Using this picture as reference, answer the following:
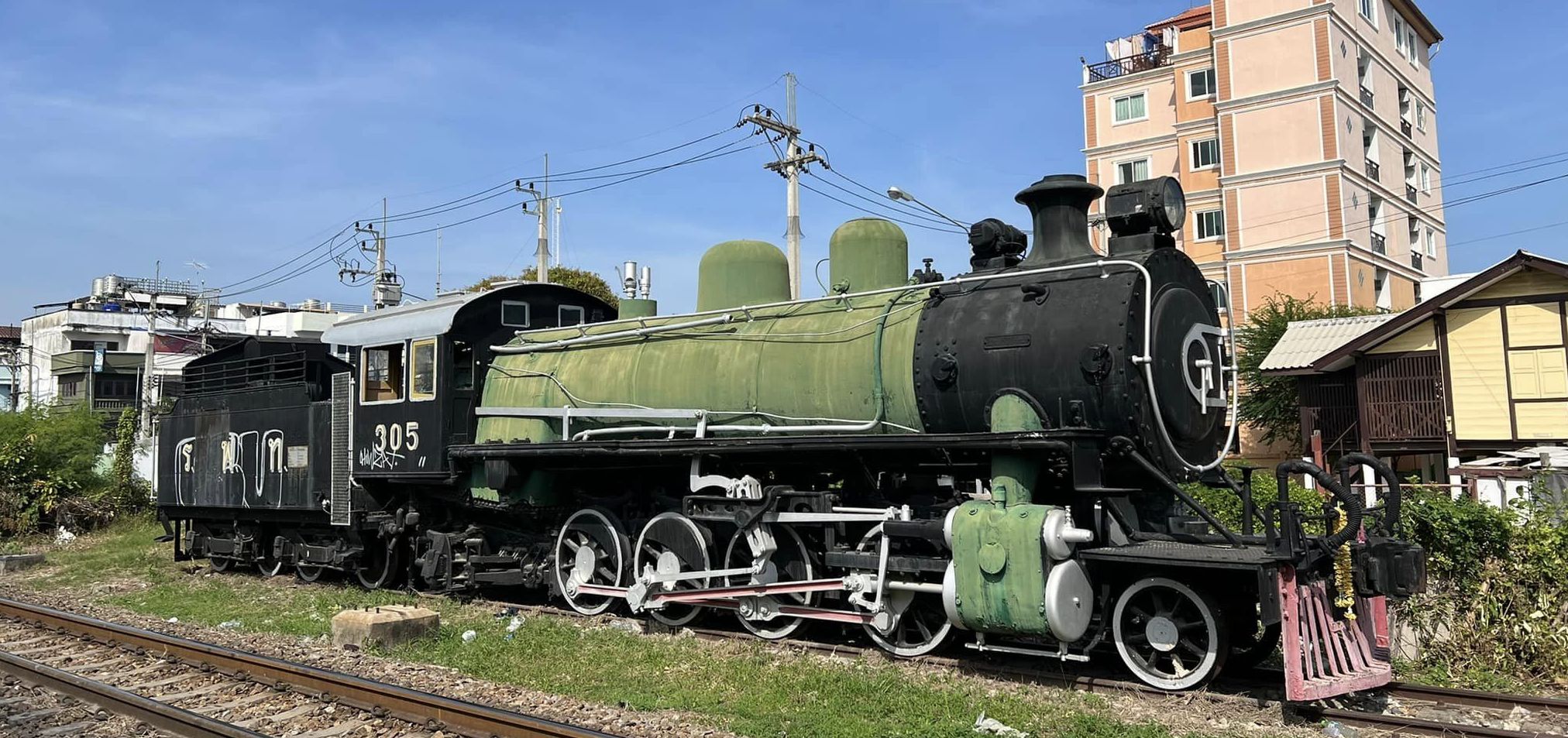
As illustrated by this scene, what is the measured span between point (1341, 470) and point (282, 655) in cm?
868

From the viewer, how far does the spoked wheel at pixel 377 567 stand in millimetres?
12844

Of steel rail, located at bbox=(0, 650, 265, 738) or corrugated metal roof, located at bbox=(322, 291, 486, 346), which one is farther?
corrugated metal roof, located at bbox=(322, 291, 486, 346)

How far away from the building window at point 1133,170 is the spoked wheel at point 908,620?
34.6 m

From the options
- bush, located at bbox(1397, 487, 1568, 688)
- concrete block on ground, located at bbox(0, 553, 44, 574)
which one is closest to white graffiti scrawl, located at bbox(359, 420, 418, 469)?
concrete block on ground, located at bbox(0, 553, 44, 574)

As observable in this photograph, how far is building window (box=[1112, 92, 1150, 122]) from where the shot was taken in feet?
132

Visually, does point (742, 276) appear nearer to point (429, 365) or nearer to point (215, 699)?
point (429, 365)

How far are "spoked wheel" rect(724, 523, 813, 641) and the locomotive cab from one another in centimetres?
382

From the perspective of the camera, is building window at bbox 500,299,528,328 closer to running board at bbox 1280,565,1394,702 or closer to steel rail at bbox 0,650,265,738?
steel rail at bbox 0,650,265,738

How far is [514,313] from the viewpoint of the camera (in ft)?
40.3

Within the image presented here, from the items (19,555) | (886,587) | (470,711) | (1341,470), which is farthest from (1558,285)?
(19,555)

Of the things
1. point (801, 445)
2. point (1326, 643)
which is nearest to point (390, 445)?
point (801, 445)

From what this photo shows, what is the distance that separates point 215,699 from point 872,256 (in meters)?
6.42

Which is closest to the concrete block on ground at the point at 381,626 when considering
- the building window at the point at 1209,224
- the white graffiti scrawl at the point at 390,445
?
the white graffiti scrawl at the point at 390,445

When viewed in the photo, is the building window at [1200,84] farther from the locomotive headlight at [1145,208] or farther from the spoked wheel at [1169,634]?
the spoked wheel at [1169,634]
